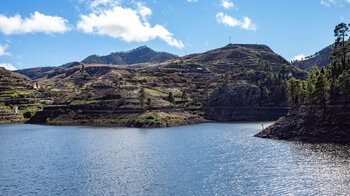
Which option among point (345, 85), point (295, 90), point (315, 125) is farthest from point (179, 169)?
point (295, 90)

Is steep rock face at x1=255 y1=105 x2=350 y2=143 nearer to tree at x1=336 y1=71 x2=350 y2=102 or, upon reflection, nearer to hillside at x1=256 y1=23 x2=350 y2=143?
hillside at x1=256 y1=23 x2=350 y2=143

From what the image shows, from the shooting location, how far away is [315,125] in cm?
12206

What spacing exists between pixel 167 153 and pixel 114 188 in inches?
1699

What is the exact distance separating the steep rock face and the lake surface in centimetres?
788

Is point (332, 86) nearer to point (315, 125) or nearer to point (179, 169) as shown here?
point (315, 125)

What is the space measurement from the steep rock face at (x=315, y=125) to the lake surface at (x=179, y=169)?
25.9 feet

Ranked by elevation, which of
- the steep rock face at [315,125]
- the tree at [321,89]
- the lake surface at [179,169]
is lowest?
the lake surface at [179,169]

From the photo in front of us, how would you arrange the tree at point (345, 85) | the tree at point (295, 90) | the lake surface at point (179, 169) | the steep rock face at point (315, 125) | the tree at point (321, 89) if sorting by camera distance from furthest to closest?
the tree at point (295, 90) → the tree at point (321, 89) → the tree at point (345, 85) → the steep rock face at point (315, 125) → the lake surface at point (179, 169)

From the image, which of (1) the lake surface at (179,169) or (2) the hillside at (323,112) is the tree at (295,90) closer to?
(2) the hillside at (323,112)

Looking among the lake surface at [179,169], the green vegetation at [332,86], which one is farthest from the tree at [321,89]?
the lake surface at [179,169]

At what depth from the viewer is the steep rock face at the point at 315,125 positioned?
370 ft

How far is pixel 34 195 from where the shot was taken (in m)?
67.0

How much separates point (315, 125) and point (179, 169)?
6997cm

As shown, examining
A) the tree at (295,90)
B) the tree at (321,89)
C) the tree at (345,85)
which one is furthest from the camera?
the tree at (295,90)
